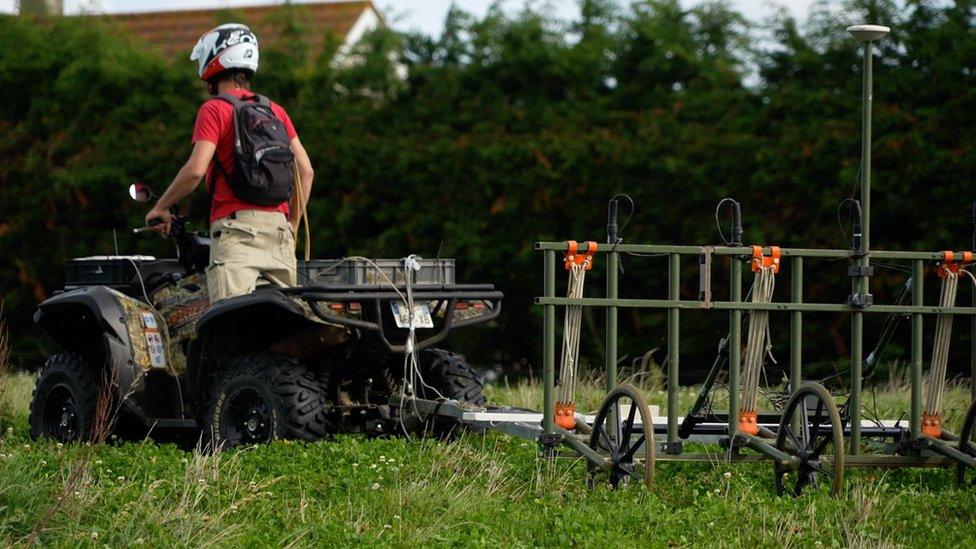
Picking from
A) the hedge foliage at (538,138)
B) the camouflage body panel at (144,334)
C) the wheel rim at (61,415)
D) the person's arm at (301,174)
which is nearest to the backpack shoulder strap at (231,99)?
the person's arm at (301,174)

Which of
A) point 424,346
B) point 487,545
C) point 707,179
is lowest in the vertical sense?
point 487,545

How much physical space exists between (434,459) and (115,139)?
7.78 m

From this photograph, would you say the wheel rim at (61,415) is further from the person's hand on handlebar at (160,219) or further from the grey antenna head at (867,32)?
the grey antenna head at (867,32)

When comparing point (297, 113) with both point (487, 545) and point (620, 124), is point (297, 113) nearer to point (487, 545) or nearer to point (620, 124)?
point (620, 124)

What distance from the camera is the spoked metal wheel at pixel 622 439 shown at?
6418 mm

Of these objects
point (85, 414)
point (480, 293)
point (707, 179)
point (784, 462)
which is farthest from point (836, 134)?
point (85, 414)

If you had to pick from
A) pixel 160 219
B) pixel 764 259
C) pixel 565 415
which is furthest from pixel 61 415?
pixel 764 259

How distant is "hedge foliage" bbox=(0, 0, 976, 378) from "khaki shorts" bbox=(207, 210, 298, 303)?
13.5 feet

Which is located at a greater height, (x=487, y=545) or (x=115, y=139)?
(x=115, y=139)

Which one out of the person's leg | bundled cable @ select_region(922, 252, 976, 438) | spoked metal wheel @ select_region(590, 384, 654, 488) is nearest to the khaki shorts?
the person's leg

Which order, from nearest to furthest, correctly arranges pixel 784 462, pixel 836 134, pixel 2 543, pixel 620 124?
1. pixel 2 543
2. pixel 784 462
3. pixel 836 134
4. pixel 620 124

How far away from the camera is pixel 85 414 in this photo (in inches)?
326

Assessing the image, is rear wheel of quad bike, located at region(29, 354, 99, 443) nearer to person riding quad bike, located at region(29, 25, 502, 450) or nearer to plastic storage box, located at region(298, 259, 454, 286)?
person riding quad bike, located at region(29, 25, 502, 450)

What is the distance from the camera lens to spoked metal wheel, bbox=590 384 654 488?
21.1ft
